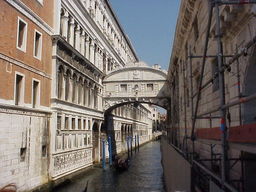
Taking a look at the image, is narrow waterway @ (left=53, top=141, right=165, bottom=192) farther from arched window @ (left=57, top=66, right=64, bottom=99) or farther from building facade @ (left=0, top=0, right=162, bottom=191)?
arched window @ (left=57, top=66, right=64, bottom=99)

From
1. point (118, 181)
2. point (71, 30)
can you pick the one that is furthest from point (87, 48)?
point (118, 181)

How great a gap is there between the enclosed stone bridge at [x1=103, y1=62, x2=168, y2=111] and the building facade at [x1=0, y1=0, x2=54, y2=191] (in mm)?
9824

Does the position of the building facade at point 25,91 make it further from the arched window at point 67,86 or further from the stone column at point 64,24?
the arched window at point 67,86

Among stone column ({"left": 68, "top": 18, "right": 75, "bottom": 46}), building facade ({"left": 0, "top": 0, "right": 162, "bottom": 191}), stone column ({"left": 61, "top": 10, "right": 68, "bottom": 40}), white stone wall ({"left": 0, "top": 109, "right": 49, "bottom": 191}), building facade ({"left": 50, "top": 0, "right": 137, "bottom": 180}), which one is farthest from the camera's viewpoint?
stone column ({"left": 68, "top": 18, "right": 75, "bottom": 46})

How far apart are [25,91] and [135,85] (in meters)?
12.6

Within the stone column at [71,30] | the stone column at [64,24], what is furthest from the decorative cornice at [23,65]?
the stone column at [71,30]

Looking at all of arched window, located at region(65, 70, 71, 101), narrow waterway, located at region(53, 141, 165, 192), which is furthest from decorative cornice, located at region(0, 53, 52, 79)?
narrow waterway, located at region(53, 141, 165, 192)

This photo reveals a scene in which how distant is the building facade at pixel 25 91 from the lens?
31.9 feet

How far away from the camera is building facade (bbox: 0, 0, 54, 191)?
31.9 feet

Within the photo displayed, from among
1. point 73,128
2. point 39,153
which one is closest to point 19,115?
point 39,153

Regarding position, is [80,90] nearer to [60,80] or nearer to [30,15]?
[60,80]

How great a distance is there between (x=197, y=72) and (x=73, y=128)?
9616 mm

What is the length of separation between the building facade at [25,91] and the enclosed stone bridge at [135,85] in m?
9.82

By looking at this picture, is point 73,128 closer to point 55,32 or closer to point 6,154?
point 55,32
